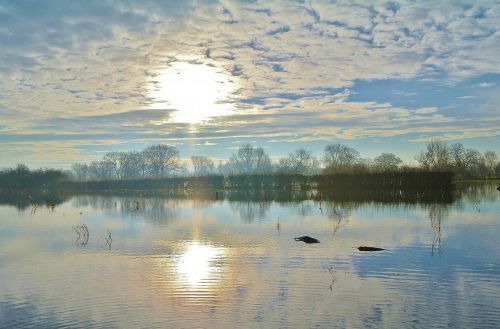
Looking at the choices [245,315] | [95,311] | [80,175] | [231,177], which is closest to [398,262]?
[245,315]

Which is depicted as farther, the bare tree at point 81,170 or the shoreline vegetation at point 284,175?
the bare tree at point 81,170

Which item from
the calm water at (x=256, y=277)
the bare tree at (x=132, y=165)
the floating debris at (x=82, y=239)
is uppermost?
the bare tree at (x=132, y=165)

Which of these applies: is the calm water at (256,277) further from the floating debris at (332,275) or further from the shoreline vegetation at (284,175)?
the shoreline vegetation at (284,175)

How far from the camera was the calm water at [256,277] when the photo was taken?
870cm

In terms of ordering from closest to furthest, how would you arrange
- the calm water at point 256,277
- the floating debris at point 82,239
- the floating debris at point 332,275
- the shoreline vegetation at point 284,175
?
the calm water at point 256,277
the floating debris at point 332,275
the floating debris at point 82,239
the shoreline vegetation at point 284,175

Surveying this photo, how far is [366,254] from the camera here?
1450 cm

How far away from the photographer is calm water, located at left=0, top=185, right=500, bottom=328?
8703mm

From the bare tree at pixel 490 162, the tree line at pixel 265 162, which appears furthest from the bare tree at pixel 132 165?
the bare tree at pixel 490 162

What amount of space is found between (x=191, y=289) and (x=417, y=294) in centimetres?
518

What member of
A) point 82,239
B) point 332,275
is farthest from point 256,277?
point 82,239

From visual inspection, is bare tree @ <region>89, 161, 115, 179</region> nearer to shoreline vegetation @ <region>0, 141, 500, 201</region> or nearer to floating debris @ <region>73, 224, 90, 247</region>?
shoreline vegetation @ <region>0, 141, 500, 201</region>

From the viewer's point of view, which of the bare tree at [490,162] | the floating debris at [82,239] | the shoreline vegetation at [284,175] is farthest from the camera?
the bare tree at [490,162]

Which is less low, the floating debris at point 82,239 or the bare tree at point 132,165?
the bare tree at point 132,165

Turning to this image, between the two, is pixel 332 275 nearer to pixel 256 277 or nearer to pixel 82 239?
pixel 256 277
